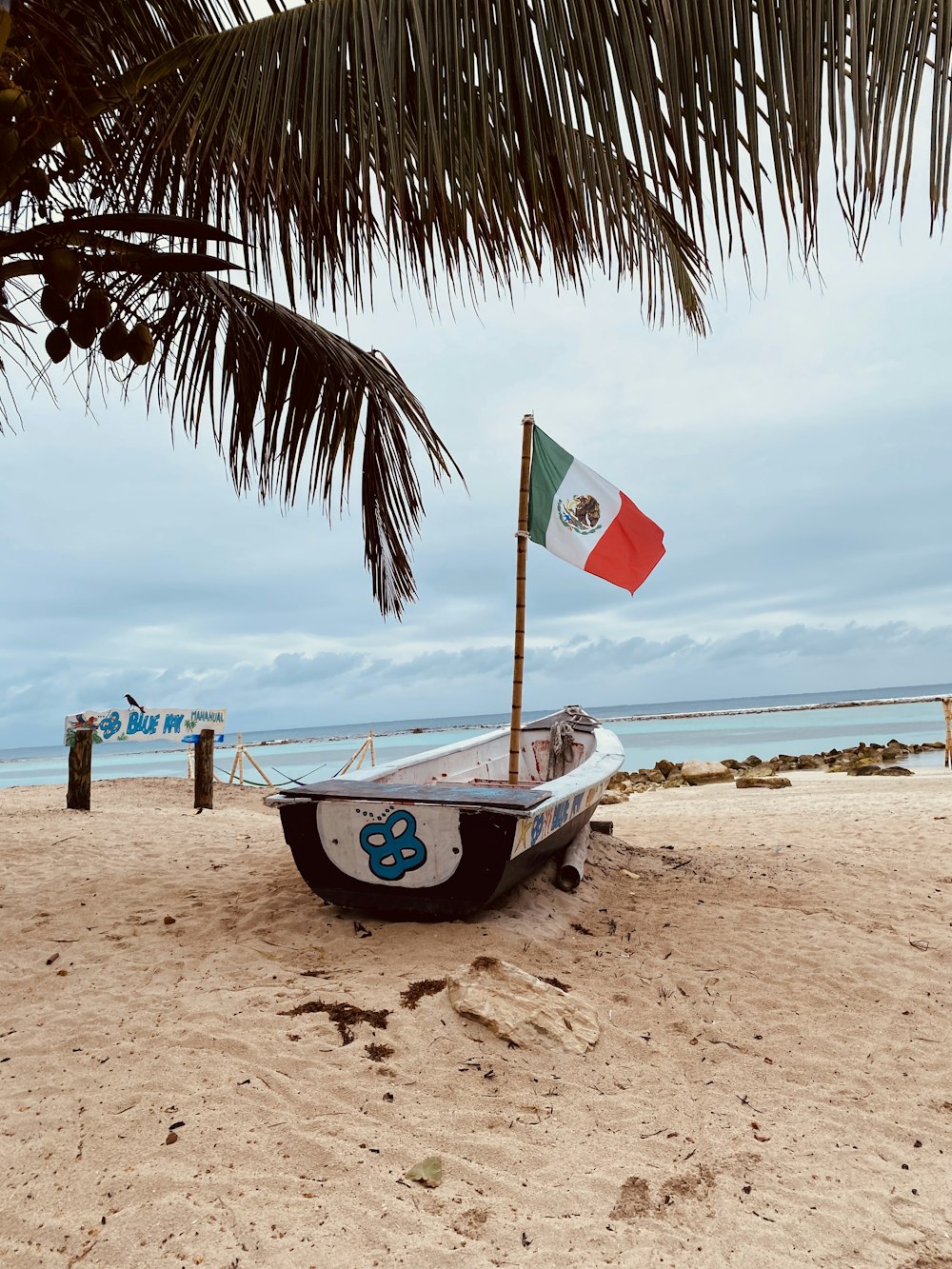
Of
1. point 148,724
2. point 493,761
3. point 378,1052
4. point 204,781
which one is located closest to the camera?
point 378,1052

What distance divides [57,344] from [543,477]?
320 cm

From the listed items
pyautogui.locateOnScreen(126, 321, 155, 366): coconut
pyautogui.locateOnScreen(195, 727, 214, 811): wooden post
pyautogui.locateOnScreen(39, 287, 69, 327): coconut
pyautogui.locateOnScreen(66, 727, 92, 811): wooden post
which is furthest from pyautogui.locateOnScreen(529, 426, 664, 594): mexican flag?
pyautogui.locateOnScreen(66, 727, 92, 811): wooden post

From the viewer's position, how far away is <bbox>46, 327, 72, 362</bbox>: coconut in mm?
3166

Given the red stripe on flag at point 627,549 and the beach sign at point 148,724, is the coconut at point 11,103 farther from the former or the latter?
the beach sign at point 148,724

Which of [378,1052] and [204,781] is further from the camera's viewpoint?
[204,781]

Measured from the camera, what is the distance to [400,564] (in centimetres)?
566

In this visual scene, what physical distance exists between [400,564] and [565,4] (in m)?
3.92

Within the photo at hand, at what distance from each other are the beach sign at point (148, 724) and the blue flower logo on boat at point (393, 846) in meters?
6.28

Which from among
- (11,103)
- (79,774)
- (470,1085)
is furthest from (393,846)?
(79,774)

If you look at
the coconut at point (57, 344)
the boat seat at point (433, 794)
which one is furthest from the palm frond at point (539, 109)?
the boat seat at point (433, 794)

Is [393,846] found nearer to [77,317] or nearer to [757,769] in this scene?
[77,317]

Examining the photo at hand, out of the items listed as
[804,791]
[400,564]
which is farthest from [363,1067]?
[804,791]

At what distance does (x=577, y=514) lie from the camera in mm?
5520

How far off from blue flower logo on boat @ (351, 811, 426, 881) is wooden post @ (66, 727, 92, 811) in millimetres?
5361
